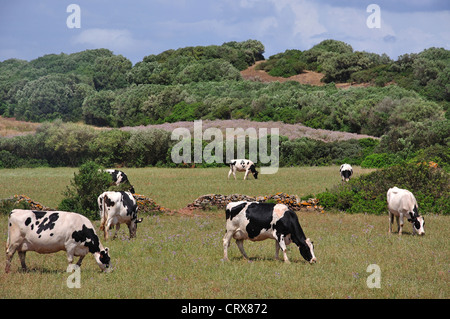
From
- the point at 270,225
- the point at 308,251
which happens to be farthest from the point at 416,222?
the point at 270,225

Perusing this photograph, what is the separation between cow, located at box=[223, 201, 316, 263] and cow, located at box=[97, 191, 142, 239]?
16.4 ft

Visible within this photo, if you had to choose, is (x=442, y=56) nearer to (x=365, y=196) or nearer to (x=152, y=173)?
(x=152, y=173)

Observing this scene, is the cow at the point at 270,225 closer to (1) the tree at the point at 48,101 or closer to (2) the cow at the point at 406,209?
(2) the cow at the point at 406,209

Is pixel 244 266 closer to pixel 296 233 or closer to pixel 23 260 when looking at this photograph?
pixel 296 233

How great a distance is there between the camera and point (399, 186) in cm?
2466

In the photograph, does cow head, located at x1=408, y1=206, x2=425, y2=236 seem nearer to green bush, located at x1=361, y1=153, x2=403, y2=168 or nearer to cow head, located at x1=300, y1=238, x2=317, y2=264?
cow head, located at x1=300, y1=238, x2=317, y2=264

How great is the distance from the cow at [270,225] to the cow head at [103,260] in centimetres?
327

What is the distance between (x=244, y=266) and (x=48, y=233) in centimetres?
488

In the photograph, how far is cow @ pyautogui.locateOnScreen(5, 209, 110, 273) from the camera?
1161cm

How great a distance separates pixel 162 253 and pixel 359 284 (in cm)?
585

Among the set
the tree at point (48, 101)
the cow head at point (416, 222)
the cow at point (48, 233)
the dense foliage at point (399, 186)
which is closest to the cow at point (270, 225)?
the cow at point (48, 233)

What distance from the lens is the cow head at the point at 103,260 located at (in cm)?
1223

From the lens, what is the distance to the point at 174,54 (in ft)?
463
